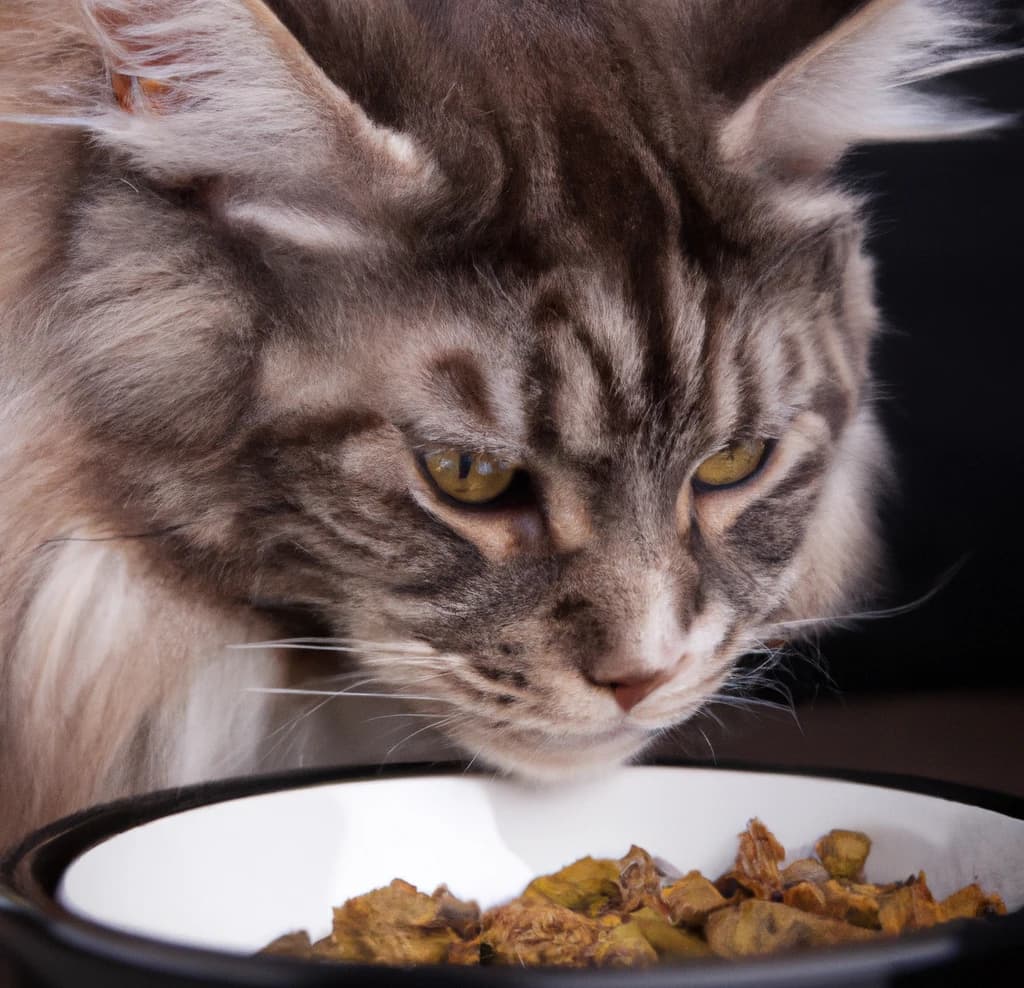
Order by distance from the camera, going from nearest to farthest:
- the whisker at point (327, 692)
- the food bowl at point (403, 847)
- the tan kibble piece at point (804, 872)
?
the food bowl at point (403, 847) < the tan kibble piece at point (804, 872) < the whisker at point (327, 692)

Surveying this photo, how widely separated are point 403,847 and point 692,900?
0.19m

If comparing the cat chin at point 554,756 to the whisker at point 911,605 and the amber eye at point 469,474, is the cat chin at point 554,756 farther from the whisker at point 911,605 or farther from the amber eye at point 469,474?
the whisker at point 911,605

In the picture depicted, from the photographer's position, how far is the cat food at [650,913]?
0.69 meters

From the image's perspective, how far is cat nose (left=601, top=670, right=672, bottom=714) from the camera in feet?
2.63

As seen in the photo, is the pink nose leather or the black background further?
the black background

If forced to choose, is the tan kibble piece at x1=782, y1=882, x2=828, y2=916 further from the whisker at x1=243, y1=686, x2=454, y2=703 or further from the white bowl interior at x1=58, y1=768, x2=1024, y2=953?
the whisker at x1=243, y1=686, x2=454, y2=703

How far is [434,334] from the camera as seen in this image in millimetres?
794

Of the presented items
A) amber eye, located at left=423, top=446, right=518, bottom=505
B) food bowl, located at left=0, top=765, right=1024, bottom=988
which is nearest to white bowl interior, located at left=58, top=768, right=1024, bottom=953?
food bowl, located at left=0, top=765, right=1024, bottom=988

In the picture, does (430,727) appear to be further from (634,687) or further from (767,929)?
(767,929)

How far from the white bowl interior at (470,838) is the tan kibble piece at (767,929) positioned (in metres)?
0.08

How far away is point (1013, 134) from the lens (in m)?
1.13

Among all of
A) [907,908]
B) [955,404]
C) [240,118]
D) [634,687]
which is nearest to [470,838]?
[634,687]

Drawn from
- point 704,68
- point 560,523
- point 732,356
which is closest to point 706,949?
point 560,523

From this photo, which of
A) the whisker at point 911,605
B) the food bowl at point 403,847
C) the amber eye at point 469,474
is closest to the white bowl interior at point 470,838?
the food bowl at point 403,847
